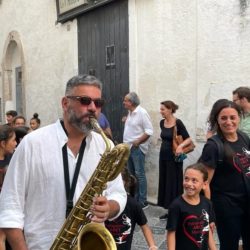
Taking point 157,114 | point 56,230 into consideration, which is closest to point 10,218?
point 56,230

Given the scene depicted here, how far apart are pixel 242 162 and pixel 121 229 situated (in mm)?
1119

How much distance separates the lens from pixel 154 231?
235 inches

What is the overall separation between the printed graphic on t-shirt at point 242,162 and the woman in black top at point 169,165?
2475 millimetres

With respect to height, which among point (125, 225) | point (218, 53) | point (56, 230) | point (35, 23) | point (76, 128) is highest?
point (35, 23)

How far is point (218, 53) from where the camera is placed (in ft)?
21.9

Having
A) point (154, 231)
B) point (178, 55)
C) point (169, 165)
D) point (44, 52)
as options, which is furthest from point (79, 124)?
point (44, 52)

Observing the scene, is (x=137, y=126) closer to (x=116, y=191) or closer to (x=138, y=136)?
(x=138, y=136)

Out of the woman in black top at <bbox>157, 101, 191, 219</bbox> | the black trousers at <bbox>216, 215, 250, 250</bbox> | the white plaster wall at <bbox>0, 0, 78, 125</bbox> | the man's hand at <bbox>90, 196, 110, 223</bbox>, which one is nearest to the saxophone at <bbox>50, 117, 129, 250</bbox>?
the man's hand at <bbox>90, 196, 110, 223</bbox>

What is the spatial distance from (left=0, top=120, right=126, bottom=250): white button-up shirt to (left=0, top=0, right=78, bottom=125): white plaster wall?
8117 mm

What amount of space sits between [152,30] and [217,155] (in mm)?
4524

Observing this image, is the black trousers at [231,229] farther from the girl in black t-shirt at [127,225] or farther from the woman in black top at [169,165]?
the woman in black top at [169,165]

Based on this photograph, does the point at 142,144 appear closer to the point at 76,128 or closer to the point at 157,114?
the point at 157,114

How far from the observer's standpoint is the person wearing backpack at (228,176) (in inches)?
149

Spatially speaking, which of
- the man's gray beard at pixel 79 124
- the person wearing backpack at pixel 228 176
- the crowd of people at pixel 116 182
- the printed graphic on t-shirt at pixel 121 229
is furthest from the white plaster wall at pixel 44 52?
the man's gray beard at pixel 79 124
